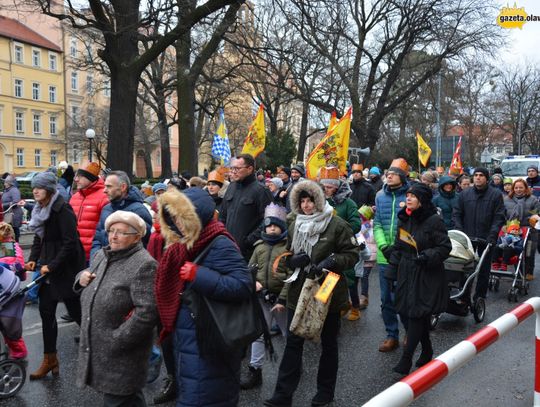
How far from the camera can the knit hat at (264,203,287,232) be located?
520 cm

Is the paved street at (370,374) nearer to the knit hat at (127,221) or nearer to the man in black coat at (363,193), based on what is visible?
the knit hat at (127,221)

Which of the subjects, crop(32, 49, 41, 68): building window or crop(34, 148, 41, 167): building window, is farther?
crop(32, 49, 41, 68): building window

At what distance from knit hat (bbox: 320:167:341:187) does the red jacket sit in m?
2.47

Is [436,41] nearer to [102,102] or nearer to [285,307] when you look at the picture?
[285,307]

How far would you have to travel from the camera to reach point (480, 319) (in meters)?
7.15

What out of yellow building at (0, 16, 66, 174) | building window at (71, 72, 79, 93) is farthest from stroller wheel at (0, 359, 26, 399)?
building window at (71, 72, 79, 93)

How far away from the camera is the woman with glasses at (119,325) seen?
10.6ft

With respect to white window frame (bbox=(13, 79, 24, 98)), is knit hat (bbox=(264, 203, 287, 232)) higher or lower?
lower

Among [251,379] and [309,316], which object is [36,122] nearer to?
[251,379]

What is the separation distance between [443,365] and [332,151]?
21.7 ft

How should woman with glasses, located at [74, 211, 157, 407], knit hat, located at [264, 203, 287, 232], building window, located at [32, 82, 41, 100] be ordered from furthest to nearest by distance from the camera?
building window, located at [32, 82, 41, 100] → knit hat, located at [264, 203, 287, 232] → woman with glasses, located at [74, 211, 157, 407]

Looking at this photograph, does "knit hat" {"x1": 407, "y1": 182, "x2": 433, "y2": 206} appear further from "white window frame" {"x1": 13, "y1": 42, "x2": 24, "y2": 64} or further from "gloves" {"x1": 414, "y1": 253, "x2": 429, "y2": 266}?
"white window frame" {"x1": 13, "y1": 42, "x2": 24, "y2": 64}

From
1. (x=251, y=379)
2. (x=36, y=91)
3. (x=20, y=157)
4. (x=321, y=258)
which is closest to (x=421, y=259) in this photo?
(x=321, y=258)

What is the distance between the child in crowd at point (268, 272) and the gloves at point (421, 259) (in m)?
1.17
